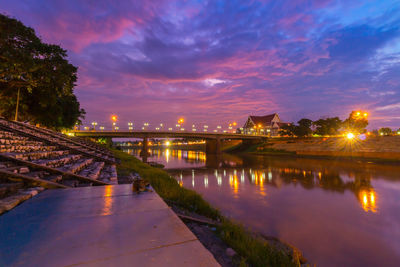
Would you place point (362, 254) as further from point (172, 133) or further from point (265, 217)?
point (172, 133)

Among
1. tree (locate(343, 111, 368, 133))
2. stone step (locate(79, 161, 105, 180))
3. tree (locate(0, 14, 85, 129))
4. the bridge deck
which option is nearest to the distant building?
tree (locate(343, 111, 368, 133))

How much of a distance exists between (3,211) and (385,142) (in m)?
60.3

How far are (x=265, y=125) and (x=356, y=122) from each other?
45527 mm

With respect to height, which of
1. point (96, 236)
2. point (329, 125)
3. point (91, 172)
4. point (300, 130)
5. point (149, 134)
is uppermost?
point (329, 125)

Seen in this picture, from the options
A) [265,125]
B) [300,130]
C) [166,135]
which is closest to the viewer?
[166,135]

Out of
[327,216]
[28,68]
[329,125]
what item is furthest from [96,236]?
[329,125]

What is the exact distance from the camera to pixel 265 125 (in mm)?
117062

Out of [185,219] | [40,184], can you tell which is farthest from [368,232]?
[40,184]

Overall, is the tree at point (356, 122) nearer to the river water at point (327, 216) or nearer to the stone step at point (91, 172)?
the river water at point (327, 216)

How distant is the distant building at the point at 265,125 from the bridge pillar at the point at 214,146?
51.3 meters

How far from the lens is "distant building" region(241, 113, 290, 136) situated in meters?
112

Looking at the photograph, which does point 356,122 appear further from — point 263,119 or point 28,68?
point 28,68

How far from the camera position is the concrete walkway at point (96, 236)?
77.9 inches

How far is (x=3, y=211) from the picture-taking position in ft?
10.6
